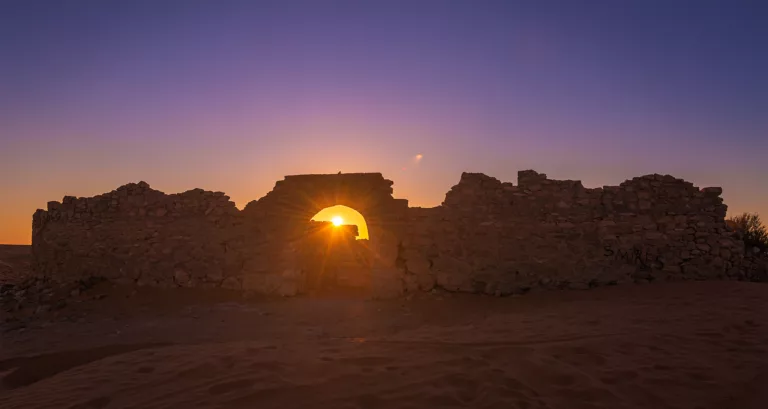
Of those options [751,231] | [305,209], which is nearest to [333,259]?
[305,209]

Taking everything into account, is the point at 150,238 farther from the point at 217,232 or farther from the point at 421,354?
the point at 421,354

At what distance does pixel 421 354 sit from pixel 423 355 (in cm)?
5

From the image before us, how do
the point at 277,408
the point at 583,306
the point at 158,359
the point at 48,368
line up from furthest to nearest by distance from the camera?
the point at 583,306 < the point at 48,368 < the point at 158,359 < the point at 277,408

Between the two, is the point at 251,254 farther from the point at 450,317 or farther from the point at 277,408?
the point at 277,408

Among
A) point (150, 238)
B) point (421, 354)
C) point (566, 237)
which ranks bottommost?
point (421, 354)

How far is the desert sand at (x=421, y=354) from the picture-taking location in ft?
12.8

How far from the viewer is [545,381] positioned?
13.6ft

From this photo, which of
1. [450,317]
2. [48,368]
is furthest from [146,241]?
[450,317]

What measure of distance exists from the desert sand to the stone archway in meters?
1.73

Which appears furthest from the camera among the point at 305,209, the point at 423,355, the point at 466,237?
the point at 305,209

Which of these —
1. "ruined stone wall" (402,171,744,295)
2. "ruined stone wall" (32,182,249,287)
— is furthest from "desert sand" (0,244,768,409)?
"ruined stone wall" (32,182,249,287)

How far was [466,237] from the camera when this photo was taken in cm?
934

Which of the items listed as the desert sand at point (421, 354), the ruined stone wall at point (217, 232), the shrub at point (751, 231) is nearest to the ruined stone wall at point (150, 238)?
the ruined stone wall at point (217, 232)

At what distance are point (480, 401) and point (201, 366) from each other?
314 centimetres
